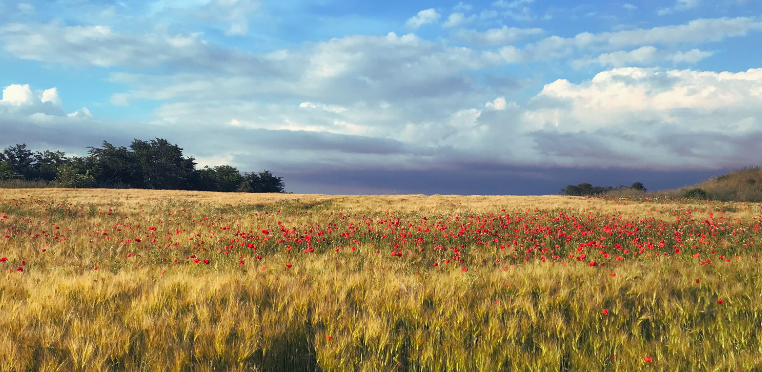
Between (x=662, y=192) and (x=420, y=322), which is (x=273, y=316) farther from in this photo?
(x=662, y=192)

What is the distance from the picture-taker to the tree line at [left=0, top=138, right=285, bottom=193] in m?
59.3

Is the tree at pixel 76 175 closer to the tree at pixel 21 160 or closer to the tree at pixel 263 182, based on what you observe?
the tree at pixel 21 160

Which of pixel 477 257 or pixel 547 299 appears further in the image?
pixel 477 257

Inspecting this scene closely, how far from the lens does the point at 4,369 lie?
3145 mm

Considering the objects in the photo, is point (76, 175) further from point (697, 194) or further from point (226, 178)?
point (697, 194)

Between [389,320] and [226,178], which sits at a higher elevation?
[226,178]

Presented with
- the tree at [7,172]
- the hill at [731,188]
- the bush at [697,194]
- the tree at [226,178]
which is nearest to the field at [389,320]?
the bush at [697,194]

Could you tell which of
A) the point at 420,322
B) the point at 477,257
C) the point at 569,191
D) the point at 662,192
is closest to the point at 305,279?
the point at 420,322

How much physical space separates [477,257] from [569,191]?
174ft

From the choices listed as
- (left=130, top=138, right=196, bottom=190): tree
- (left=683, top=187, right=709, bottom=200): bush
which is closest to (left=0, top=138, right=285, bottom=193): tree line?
(left=130, top=138, right=196, bottom=190): tree

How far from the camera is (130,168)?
207 feet

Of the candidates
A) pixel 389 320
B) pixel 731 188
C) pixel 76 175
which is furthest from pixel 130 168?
pixel 731 188

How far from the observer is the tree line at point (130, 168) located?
59281mm

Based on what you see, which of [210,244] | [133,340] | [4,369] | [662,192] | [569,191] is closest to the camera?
[4,369]
